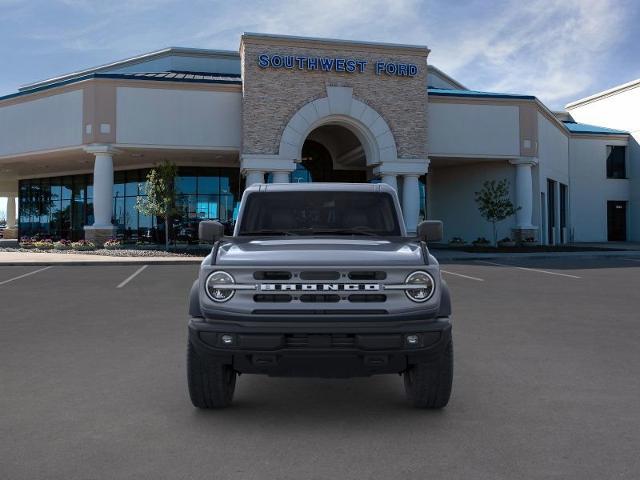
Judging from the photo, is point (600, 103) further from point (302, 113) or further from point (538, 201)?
point (302, 113)

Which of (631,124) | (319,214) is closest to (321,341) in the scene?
(319,214)

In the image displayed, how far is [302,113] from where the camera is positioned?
1043 inches

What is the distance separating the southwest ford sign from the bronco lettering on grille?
23.4 m

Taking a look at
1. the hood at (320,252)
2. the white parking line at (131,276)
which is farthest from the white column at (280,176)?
the hood at (320,252)

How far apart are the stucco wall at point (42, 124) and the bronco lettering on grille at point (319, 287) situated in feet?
86.2

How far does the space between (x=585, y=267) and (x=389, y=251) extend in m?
17.3

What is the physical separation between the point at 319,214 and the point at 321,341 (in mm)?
2044

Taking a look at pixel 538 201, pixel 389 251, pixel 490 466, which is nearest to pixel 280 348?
pixel 389 251

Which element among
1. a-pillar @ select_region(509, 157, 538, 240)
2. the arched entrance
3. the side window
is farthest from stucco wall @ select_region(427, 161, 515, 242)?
the side window

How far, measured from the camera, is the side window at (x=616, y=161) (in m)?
40.4

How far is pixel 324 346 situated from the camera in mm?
4004

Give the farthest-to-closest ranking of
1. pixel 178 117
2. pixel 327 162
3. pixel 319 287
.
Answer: pixel 327 162 → pixel 178 117 → pixel 319 287

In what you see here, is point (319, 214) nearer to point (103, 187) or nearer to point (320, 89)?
point (320, 89)

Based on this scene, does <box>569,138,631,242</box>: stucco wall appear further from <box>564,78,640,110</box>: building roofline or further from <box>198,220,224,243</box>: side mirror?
Answer: <box>198,220,224,243</box>: side mirror
